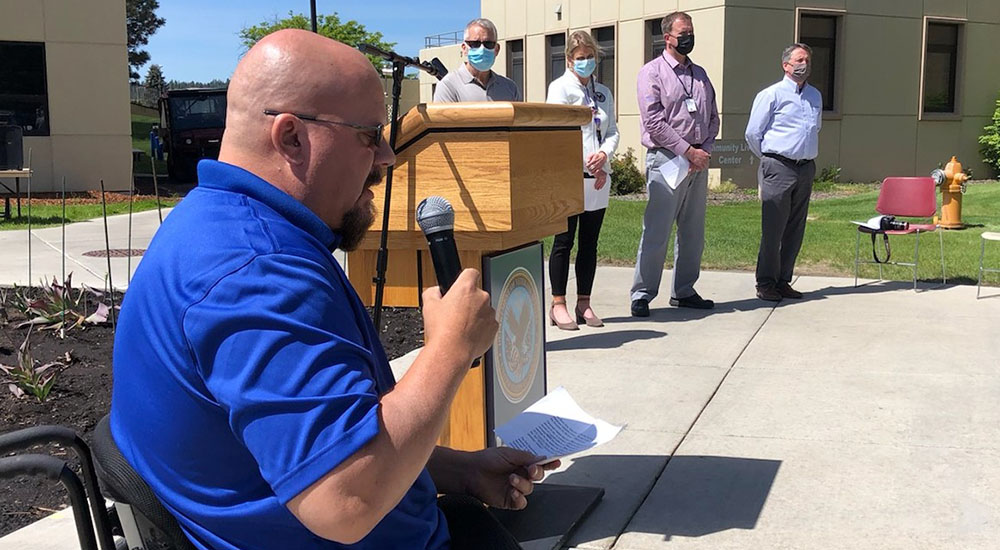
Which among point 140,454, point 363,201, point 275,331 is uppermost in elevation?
point 363,201

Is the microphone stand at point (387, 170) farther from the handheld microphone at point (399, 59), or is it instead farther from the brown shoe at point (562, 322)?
the brown shoe at point (562, 322)

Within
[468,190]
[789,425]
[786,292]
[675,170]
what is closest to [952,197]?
[786,292]

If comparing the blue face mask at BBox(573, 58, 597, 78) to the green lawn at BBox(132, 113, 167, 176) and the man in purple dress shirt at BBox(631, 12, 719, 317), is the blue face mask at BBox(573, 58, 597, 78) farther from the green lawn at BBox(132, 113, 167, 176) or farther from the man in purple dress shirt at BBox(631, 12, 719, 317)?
the green lawn at BBox(132, 113, 167, 176)

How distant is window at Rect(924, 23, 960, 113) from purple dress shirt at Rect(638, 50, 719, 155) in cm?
1748

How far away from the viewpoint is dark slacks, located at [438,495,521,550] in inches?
80.6

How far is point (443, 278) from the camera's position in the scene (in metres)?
1.96

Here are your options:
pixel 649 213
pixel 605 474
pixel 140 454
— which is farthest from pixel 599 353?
pixel 140 454

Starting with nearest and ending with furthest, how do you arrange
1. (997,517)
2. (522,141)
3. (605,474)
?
(522,141) → (997,517) → (605,474)

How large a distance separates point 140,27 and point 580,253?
59.7m

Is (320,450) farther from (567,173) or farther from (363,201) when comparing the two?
(567,173)

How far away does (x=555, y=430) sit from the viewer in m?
2.88

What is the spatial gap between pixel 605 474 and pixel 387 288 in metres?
1.33

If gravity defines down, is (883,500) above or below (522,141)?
below

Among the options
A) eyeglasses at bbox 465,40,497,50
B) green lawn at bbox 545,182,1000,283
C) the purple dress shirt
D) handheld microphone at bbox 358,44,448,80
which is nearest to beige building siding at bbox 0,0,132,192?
green lawn at bbox 545,182,1000,283
